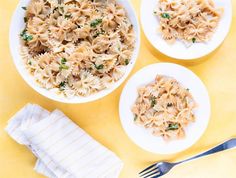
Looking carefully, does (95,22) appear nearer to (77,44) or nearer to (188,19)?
(77,44)

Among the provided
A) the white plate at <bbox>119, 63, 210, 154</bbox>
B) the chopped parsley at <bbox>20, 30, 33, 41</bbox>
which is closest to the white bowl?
the chopped parsley at <bbox>20, 30, 33, 41</bbox>

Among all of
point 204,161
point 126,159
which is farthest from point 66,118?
point 204,161

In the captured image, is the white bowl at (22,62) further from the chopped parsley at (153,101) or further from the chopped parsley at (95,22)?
the chopped parsley at (153,101)

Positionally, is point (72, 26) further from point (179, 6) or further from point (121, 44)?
point (179, 6)

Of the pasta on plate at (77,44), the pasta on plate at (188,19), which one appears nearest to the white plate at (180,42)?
the pasta on plate at (188,19)

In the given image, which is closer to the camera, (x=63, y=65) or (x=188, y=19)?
A: (x=63, y=65)

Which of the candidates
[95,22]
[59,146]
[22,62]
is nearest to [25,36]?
[22,62]
